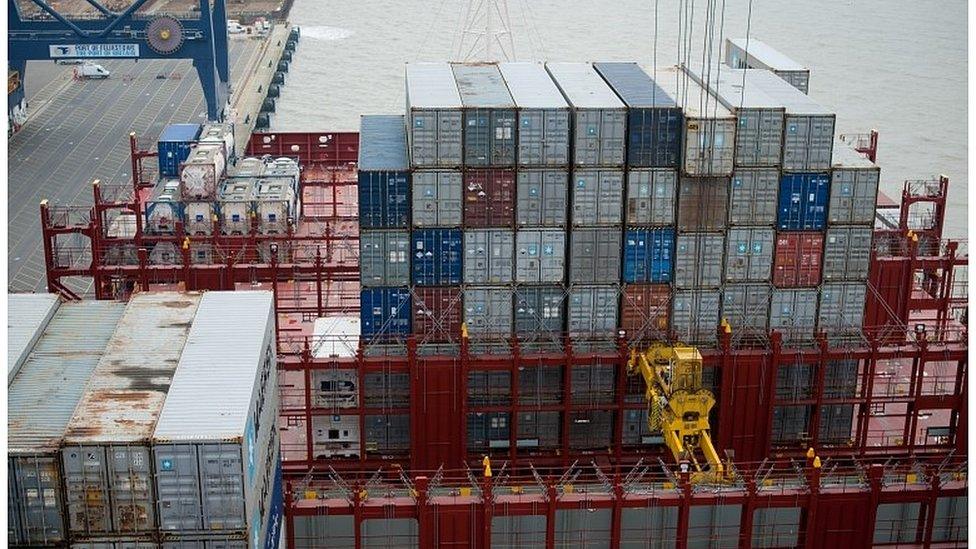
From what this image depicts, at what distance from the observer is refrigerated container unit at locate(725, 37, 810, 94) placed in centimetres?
4697

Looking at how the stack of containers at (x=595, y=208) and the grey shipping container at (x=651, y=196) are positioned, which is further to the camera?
the grey shipping container at (x=651, y=196)

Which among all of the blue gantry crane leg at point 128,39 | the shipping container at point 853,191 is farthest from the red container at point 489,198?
the blue gantry crane leg at point 128,39

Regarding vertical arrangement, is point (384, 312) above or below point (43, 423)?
below

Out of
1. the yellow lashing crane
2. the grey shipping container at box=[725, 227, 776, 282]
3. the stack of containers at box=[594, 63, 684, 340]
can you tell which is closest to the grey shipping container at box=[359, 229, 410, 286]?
the stack of containers at box=[594, 63, 684, 340]

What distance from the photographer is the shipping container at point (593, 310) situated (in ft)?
117

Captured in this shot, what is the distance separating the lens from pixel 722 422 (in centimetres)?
3681

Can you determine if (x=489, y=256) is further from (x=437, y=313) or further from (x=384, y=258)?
(x=384, y=258)

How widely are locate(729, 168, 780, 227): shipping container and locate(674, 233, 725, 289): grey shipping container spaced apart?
85cm

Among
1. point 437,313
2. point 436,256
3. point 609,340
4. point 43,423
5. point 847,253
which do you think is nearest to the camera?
point 43,423

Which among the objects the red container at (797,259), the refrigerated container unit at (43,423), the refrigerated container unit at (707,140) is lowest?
the red container at (797,259)

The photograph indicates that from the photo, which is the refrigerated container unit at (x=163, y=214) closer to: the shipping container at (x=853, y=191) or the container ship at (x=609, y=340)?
the container ship at (x=609, y=340)

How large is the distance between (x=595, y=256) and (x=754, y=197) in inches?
187

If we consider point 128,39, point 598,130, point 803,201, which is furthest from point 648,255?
point 128,39

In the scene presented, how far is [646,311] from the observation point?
35.9 m
